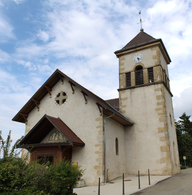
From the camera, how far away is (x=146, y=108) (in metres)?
17.5

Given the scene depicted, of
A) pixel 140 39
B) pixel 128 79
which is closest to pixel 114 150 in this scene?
pixel 128 79

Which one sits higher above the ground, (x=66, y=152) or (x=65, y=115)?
(x=65, y=115)

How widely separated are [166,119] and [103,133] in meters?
6.57

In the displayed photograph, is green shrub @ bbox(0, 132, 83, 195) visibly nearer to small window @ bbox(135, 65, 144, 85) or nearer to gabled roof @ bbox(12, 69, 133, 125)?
gabled roof @ bbox(12, 69, 133, 125)

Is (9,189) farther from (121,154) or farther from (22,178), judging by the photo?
(121,154)

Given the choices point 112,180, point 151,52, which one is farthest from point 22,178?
point 151,52

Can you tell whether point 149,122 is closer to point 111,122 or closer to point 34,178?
point 111,122

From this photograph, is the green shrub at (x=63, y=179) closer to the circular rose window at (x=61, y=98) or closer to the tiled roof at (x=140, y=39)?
the circular rose window at (x=61, y=98)

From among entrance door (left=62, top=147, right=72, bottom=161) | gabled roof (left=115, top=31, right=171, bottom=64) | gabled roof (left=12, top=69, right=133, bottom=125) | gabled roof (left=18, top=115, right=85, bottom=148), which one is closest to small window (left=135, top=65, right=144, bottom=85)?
gabled roof (left=115, top=31, right=171, bottom=64)

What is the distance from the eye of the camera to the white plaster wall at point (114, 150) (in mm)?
13377

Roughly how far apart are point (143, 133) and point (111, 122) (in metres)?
3.92

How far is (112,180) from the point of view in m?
13.2

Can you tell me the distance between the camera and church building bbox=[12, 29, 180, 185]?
12.8 metres

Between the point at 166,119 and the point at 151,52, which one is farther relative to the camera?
the point at 151,52
